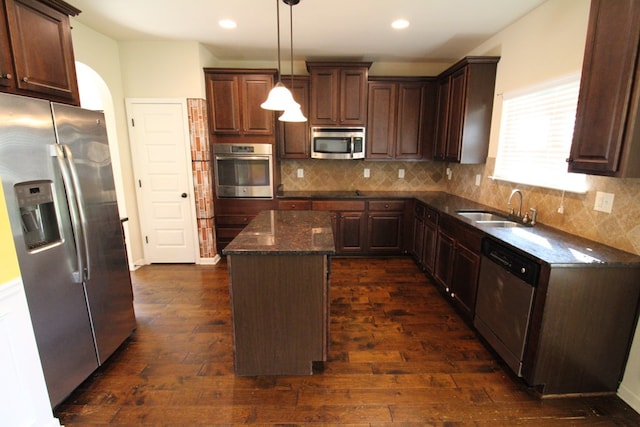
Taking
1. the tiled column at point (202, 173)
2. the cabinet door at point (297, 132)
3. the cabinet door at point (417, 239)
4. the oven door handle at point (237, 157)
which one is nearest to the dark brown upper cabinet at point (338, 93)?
the cabinet door at point (297, 132)

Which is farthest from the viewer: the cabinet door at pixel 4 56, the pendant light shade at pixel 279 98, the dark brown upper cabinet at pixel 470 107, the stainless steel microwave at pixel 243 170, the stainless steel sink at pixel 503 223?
the stainless steel microwave at pixel 243 170

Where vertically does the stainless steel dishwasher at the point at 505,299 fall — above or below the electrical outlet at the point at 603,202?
below

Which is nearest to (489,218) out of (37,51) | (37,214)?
(37,214)

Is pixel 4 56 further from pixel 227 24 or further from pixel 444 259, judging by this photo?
pixel 444 259

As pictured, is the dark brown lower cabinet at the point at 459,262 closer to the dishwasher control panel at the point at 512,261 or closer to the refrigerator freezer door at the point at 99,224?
the dishwasher control panel at the point at 512,261

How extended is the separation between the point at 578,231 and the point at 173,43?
4458 mm

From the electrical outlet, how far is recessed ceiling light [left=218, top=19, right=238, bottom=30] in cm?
343

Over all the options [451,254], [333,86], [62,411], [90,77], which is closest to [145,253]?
[90,77]

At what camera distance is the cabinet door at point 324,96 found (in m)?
3.91

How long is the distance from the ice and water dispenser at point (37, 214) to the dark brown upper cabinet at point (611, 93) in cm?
314

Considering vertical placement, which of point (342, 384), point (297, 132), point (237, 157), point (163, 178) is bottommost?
point (342, 384)

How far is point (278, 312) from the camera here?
1912 millimetres

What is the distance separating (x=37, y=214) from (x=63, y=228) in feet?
0.47

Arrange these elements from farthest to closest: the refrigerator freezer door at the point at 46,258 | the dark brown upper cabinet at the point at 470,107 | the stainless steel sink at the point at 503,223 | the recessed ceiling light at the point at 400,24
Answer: the dark brown upper cabinet at the point at 470,107 → the recessed ceiling light at the point at 400,24 → the stainless steel sink at the point at 503,223 → the refrigerator freezer door at the point at 46,258
